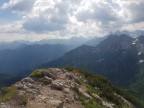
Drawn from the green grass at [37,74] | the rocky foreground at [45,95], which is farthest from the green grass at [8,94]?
the green grass at [37,74]

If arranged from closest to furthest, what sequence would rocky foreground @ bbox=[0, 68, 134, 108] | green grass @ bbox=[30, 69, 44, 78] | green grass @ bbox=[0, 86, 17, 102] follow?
rocky foreground @ bbox=[0, 68, 134, 108] < green grass @ bbox=[0, 86, 17, 102] < green grass @ bbox=[30, 69, 44, 78]

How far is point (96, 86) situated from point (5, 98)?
35730 mm

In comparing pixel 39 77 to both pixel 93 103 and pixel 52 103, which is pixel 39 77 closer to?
pixel 93 103

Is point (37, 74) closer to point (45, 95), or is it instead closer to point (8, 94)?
point (45, 95)

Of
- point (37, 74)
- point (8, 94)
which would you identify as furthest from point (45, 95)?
point (37, 74)

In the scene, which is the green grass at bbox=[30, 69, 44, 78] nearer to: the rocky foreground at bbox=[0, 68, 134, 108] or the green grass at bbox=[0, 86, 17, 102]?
the rocky foreground at bbox=[0, 68, 134, 108]

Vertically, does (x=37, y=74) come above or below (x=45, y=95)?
above

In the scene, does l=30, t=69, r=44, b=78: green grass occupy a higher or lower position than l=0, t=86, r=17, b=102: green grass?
higher

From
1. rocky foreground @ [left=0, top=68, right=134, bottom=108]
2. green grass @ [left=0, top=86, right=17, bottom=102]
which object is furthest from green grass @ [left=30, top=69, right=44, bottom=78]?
green grass @ [left=0, top=86, right=17, bottom=102]

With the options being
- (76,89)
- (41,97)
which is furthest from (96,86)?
(41,97)

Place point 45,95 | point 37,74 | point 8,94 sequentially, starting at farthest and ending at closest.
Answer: point 37,74 → point 45,95 → point 8,94

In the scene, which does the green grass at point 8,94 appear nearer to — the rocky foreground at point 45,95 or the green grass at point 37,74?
the rocky foreground at point 45,95

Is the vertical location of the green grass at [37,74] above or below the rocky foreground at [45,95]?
above

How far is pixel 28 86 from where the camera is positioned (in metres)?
52.3
